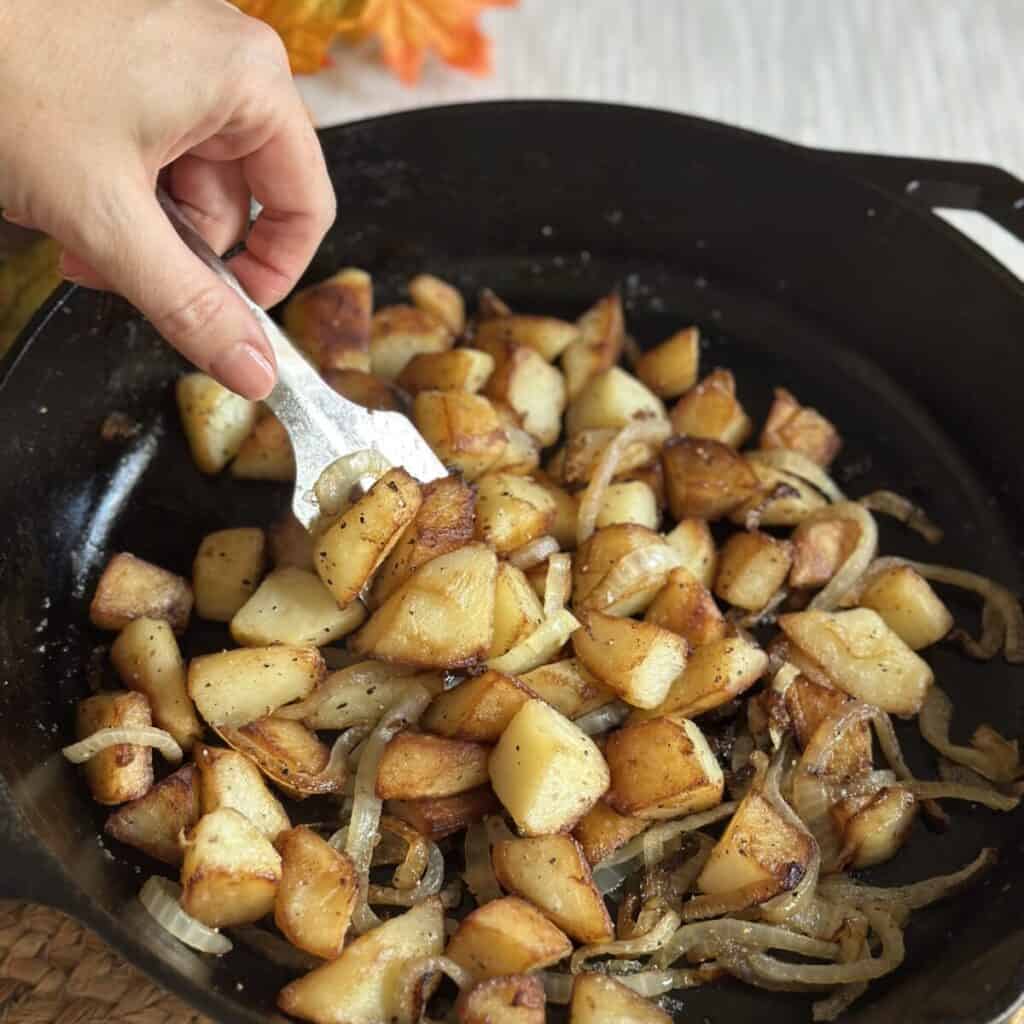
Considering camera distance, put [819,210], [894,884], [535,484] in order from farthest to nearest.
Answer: [819,210]
[535,484]
[894,884]

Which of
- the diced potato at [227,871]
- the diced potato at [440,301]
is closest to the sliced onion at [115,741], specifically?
the diced potato at [227,871]

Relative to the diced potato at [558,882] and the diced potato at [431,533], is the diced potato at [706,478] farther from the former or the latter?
the diced potato at [558,882]

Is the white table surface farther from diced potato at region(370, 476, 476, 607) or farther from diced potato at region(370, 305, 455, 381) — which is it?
diced potato at region(370, 476, 476, 607)

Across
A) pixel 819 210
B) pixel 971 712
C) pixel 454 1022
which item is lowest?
pixel 454 1022

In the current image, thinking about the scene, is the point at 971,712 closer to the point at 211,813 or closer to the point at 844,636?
the point at 844,636

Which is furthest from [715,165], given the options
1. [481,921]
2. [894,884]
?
[481,921]
